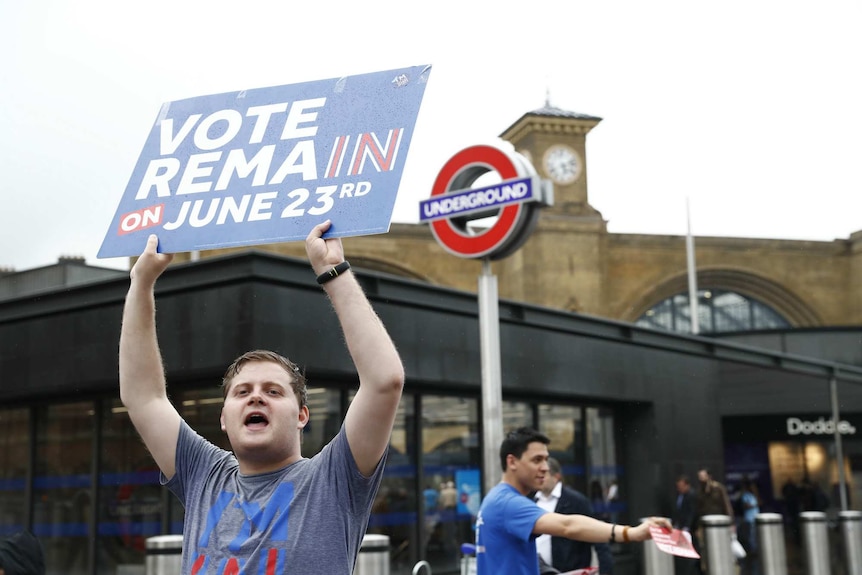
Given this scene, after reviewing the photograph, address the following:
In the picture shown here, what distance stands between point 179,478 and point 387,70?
4.41 feet

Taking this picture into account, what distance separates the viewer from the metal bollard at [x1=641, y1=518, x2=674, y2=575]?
38.1 ft

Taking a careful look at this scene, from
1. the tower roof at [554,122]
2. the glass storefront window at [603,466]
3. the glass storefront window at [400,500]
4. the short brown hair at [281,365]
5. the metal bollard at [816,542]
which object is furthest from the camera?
the tower roof at [554,122]

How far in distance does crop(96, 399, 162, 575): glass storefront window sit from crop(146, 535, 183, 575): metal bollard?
16.0 feet

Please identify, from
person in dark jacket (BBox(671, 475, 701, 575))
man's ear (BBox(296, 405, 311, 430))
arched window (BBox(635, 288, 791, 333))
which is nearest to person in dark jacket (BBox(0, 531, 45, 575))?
man's ear (BBox(296, 405, 311, 430))

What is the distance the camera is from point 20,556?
4328 millimetres

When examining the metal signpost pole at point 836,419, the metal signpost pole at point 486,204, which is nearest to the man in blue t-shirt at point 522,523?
the metal signpost pole at point 486,204

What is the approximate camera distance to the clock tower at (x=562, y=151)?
3675 centimetres

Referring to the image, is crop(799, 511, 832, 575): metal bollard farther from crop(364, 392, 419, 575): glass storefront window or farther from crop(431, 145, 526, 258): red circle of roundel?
crop(431, 145, 526, 258): red circle of roundel

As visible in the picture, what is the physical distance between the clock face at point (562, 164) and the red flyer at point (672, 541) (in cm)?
3258

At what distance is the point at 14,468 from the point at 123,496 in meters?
2.33

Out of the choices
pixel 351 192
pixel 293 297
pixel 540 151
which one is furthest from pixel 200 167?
pixel 540 151

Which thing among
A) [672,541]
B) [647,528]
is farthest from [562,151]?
[672,541]

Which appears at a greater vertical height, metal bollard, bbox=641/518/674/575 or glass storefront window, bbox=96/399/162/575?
glass storefront window, bbox=96/399/162/575

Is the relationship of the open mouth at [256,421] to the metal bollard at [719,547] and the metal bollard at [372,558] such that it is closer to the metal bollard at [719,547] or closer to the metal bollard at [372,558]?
the metal bollard at [372,558]
